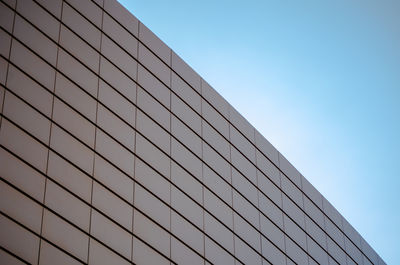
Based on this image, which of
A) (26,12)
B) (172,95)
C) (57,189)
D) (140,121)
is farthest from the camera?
(172,95)

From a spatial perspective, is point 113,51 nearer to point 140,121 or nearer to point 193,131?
point 140,121

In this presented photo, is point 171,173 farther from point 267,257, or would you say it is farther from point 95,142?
point 267,257

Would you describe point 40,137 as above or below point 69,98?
below

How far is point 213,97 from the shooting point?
31438mm

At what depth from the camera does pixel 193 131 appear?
96.0 ft

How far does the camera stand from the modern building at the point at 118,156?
21.6 meters

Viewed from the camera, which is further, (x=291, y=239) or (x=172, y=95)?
(x=291, y=239)

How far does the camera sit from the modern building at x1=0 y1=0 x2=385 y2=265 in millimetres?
21625

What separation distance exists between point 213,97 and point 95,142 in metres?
8.26

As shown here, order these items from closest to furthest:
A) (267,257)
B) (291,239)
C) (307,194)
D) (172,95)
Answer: (172,95), (267,257), (291,239), (307,194)

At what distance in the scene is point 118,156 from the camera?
976 inches

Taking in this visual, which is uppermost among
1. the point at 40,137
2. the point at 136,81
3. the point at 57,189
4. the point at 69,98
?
the point at 136,81

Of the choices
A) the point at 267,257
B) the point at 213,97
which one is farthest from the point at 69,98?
the point at 267,257

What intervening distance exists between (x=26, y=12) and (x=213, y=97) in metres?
9.51
